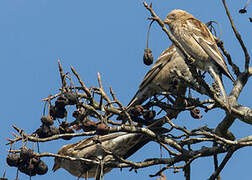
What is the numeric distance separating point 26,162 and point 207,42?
3.61m

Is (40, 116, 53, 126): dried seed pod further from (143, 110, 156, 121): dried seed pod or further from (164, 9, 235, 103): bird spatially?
(164, 9, 235, 103): bird

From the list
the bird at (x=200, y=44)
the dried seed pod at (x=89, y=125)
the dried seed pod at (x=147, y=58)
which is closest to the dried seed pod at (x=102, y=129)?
the dried seed pod at (x=89, y=125)

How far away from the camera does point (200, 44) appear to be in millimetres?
7238

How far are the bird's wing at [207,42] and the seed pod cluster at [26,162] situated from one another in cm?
297

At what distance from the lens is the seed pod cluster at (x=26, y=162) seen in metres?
4.81

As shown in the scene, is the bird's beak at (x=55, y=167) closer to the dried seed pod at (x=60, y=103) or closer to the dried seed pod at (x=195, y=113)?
the dried seed pod at (x=195, y=113)

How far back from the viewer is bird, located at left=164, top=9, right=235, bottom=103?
6883 millimetres

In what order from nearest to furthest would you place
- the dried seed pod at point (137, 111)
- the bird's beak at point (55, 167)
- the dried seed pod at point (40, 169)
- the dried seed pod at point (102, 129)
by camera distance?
the dried seed pod at point (102, 129) → the dried seed pod at point (40, 169) → the dried seed pod at point (137, 111) → the bird's beak at point (55, 167)

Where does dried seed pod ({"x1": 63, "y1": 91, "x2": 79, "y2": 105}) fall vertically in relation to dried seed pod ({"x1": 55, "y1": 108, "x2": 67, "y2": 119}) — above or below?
above

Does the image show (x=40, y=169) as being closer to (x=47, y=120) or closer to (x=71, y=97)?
(x=47, y=120)

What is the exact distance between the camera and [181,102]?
21.7ft

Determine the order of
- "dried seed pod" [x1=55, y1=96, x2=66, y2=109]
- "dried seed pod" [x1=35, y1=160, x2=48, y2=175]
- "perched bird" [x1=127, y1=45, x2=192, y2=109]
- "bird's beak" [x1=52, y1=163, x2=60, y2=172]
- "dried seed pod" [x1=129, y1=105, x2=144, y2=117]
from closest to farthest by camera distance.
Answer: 1. "dried seed pod" [x1=35, y1=160, x2=48, y2=175]
2. "dried seed pod" [x1=55, y1=96, x2=66, y2=109]
3. "dried seed pod" [x1=129, y1=105, x2=144, y2=117]
4. "perched bird" [x1=127, y1=45, x2=192, y2=109]
5. "bird's beak" [x1=52, y1=163, x2=60, y2=172]

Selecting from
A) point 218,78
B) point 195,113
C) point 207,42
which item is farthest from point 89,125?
point 207,42

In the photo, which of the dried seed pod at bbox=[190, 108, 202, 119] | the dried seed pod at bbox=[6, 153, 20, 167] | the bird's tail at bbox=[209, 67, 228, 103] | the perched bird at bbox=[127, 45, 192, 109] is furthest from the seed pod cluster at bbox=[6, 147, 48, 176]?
the perched bird at bbox=[127, 45, 192, 109]
